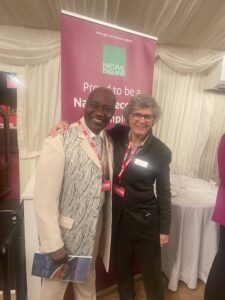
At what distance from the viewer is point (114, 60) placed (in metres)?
1.69

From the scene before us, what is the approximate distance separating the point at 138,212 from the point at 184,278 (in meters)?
1.14

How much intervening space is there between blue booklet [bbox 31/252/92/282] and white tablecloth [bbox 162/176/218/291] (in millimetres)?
1021

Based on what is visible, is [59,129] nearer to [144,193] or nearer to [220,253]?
[144,193]

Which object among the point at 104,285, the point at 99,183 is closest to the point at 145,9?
the point at 99,183

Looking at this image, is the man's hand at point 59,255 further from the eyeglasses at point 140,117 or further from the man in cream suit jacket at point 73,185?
the eyeglasses at point 140,117

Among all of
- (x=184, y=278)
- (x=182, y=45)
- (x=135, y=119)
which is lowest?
(x=184, y=278)

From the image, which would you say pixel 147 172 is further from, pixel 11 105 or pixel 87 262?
pixel 11 105

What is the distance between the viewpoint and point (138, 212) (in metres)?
1.36

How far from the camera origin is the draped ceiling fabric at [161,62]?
6.53ft

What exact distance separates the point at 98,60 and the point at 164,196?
109cm

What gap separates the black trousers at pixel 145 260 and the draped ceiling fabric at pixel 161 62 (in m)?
1.75

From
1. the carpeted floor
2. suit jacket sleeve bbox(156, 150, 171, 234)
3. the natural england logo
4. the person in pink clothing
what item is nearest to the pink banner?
the natural england logo

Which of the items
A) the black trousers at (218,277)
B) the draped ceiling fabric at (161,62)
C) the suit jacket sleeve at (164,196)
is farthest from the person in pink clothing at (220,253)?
the draped ceiling fabric at (161,62)

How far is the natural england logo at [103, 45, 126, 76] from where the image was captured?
165 cm
